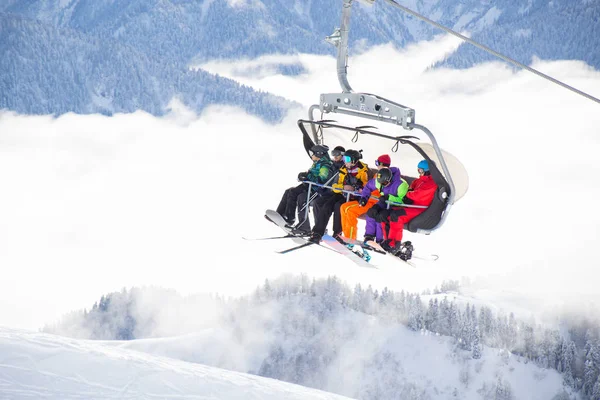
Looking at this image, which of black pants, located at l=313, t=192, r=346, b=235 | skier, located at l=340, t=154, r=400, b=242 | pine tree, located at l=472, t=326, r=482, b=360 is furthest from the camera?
pine tree, located at l=472, t=326, r=482, b=360

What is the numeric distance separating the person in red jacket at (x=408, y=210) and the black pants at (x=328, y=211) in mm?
865

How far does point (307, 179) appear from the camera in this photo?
12.0 metres

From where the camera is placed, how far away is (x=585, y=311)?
170625mm

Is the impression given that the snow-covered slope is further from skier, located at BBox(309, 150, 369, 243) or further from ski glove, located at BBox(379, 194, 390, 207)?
ski glove, located at BBox(379, 194, 390, 207)

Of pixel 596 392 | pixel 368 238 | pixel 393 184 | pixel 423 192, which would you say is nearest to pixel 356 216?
pixel 368 238

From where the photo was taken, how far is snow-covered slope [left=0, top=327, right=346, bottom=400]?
545 inches

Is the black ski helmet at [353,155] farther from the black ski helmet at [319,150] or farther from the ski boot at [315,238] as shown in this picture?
the ski boot at [315,238]

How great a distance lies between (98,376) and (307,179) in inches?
276

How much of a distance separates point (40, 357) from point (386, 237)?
8.45 metres

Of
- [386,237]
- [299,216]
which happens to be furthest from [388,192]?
[299,216]

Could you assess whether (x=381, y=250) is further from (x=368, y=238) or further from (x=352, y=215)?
(x=352, y=215)

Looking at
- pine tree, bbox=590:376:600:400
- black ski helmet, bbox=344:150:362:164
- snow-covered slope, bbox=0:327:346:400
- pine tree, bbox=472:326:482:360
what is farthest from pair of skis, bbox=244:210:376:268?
pine tree, bbox=472:326:482:360

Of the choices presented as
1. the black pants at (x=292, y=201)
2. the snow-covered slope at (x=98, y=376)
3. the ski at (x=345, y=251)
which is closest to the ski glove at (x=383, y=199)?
the ski at (x=345, y=251)

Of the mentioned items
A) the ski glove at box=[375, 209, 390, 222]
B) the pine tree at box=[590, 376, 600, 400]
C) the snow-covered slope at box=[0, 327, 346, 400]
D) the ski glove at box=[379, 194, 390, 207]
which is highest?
the ski glove at box=[379, 194, 390, 207]
